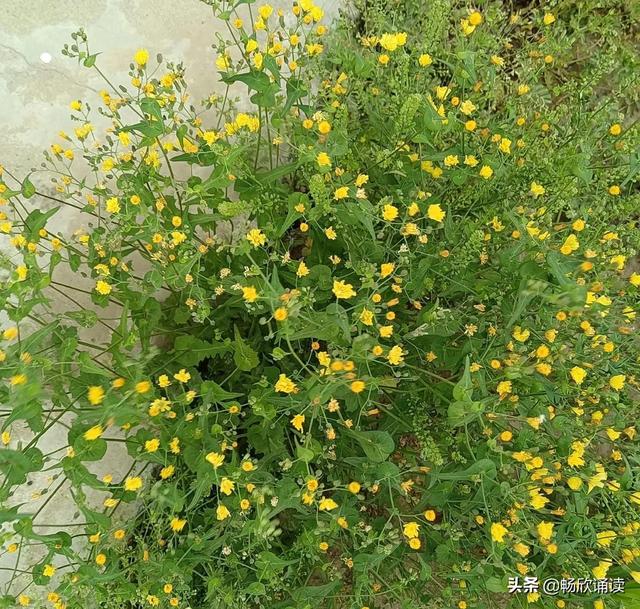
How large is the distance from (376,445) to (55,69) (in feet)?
6.80

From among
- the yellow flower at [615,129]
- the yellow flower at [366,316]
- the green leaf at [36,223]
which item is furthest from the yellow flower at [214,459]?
the yellow flower at [615,129]

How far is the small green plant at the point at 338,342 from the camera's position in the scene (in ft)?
4.82

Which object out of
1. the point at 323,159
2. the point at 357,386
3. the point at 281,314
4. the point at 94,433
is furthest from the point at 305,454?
the point at 323,159

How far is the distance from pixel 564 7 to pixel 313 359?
7.87 feet

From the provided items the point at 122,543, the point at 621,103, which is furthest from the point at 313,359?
the point at 621,103

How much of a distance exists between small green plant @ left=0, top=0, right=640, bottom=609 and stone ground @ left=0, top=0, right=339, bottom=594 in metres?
0.13

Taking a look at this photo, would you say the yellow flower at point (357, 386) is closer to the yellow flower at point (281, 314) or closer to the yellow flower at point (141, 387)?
the yellow flower at point (281, 314)

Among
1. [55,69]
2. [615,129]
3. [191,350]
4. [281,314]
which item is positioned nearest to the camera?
[281,314]

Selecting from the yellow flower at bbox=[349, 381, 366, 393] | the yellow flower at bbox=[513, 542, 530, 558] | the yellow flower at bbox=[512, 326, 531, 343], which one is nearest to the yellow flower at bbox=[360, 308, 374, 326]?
the yellow flower at bbox=[349, 381, 366, 393]

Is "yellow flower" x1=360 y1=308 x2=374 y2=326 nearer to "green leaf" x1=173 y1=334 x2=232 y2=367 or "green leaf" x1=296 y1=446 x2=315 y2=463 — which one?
"green leaf" x1=296 y1=446 x2=315 y2=463

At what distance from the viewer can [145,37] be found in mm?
2436

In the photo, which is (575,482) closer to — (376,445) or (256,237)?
(376,445)

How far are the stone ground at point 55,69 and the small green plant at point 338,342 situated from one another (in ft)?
0.41

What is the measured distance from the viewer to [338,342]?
4.94 ft
